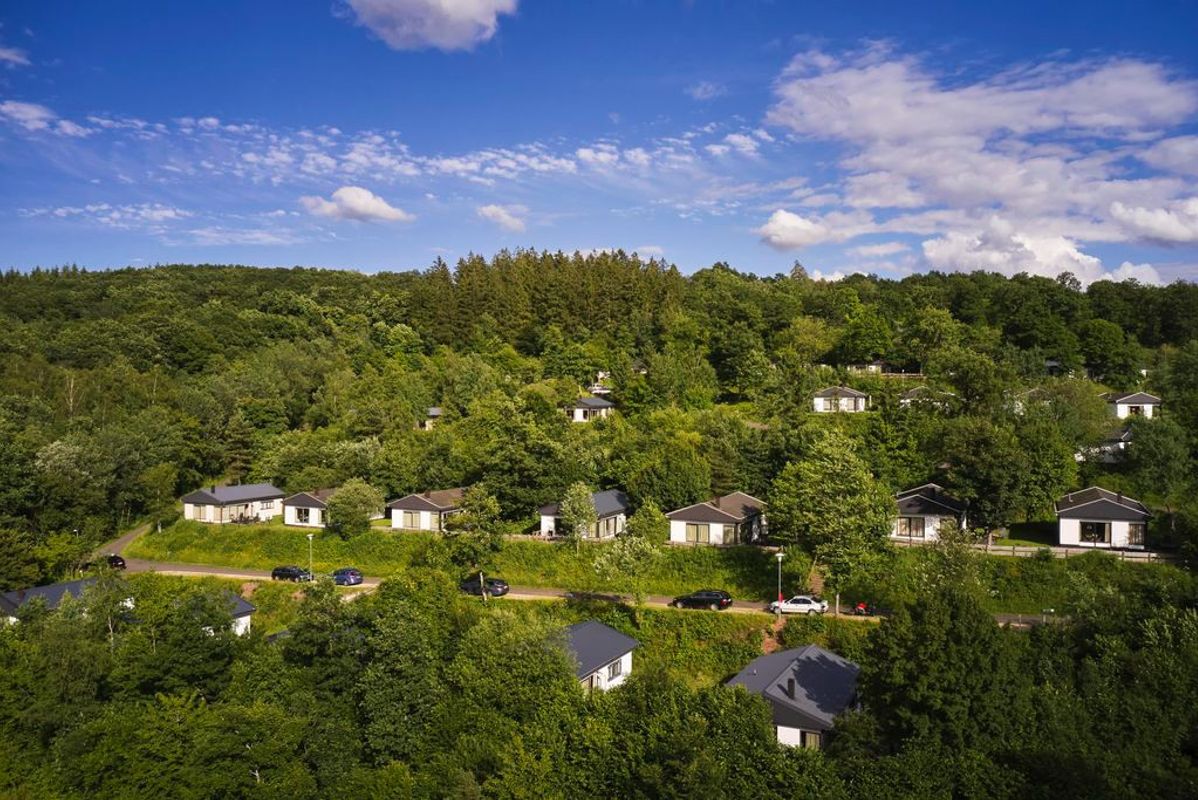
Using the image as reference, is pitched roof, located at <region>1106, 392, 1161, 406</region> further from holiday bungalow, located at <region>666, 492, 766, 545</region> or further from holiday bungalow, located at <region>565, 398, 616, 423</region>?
holiday bungalow, located at <region>565, 398, 616, 423</region>

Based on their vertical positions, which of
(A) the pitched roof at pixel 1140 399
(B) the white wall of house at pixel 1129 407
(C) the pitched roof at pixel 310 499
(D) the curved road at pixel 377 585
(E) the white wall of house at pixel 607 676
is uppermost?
(A) the pitched roof at pixel 1140 399

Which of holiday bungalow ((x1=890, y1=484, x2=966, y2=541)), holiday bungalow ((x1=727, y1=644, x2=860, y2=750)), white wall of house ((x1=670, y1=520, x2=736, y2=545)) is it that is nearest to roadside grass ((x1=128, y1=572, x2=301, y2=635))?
white wall of house ((x1=670, y1=520, x2=736, y2=545))

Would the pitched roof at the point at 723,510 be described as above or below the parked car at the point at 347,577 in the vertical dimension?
above

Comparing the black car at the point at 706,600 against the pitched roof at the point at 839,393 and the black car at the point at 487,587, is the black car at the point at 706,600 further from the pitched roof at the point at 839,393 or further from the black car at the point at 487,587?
the pitched roof at the point at 839,393

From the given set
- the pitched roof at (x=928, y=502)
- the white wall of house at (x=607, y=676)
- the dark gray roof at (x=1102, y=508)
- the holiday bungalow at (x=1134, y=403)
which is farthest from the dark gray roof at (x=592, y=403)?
the holiday bungalow at (x=1134, y=403)

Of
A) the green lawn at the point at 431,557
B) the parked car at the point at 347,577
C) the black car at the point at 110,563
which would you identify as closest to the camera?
the green lawn at the point at 431,557

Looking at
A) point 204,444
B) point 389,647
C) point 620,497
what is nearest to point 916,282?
point 620,497
